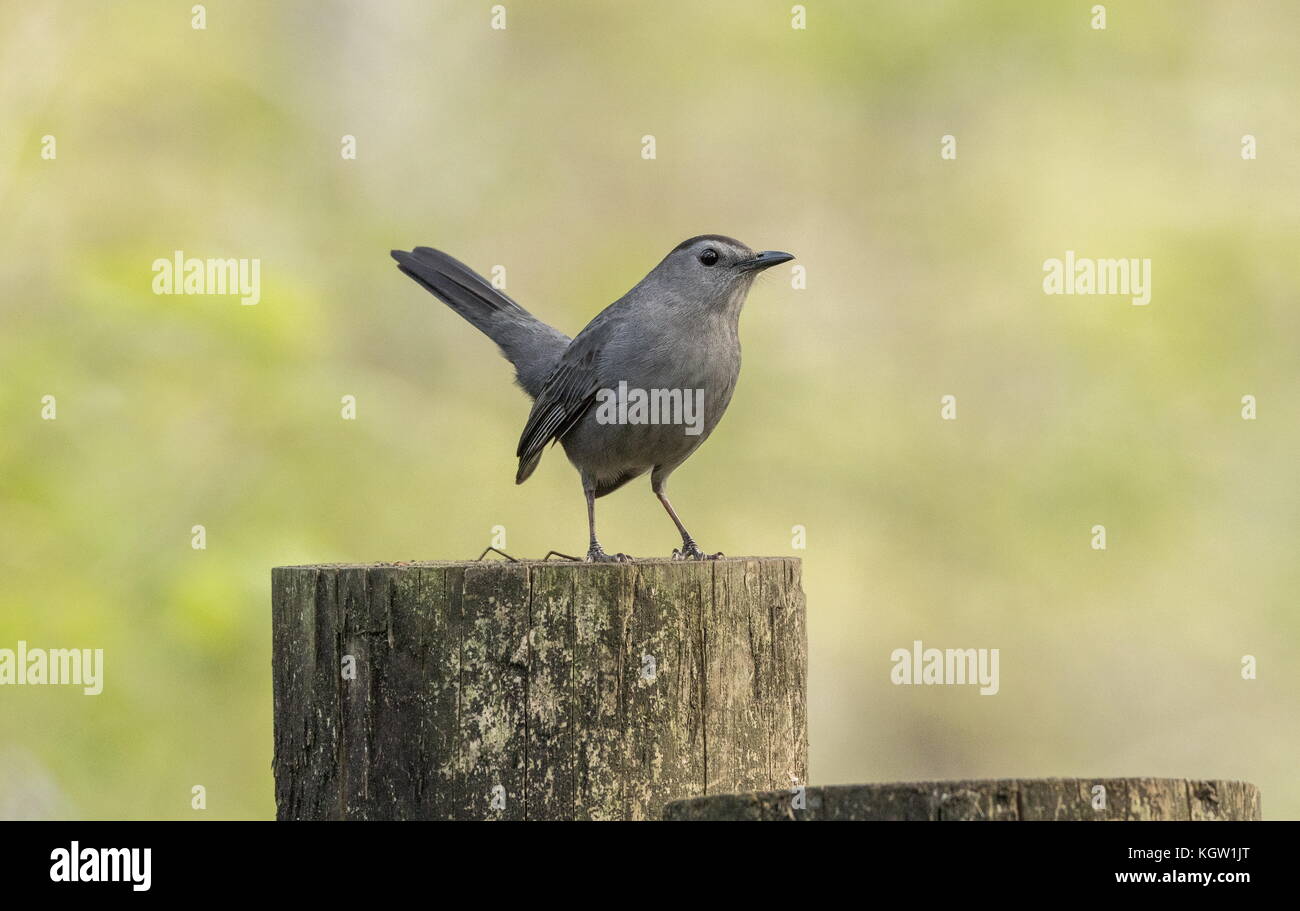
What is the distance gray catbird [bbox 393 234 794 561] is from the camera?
18.8 feet

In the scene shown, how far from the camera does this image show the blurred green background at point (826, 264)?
8984mm

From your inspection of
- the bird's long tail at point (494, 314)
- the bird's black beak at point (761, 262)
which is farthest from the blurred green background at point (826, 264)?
the bird's black beak at point (761, 262)

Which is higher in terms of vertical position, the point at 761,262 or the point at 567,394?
the point at 761,262

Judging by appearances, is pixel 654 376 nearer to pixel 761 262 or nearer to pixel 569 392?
pixel 569 392

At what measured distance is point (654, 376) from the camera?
5.75 meters

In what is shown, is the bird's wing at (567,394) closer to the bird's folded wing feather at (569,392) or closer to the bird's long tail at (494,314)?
the bird's folded wing feather at (569,392)

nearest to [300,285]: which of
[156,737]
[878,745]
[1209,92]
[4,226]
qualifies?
[4,226]

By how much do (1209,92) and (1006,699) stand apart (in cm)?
497

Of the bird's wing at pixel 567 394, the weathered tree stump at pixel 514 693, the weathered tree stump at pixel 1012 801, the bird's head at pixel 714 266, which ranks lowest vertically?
the weathered tree stump at pixel 1012 801

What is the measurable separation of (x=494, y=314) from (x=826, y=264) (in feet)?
15.8

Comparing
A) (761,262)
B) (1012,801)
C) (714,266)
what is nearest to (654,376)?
(714,266)

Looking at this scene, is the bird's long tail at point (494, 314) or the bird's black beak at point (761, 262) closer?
the bird's black beak at point (761, 262)

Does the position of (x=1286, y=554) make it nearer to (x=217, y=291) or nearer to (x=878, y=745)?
(x=878, y=745)

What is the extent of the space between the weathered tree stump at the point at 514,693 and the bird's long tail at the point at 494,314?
303 centimetres
